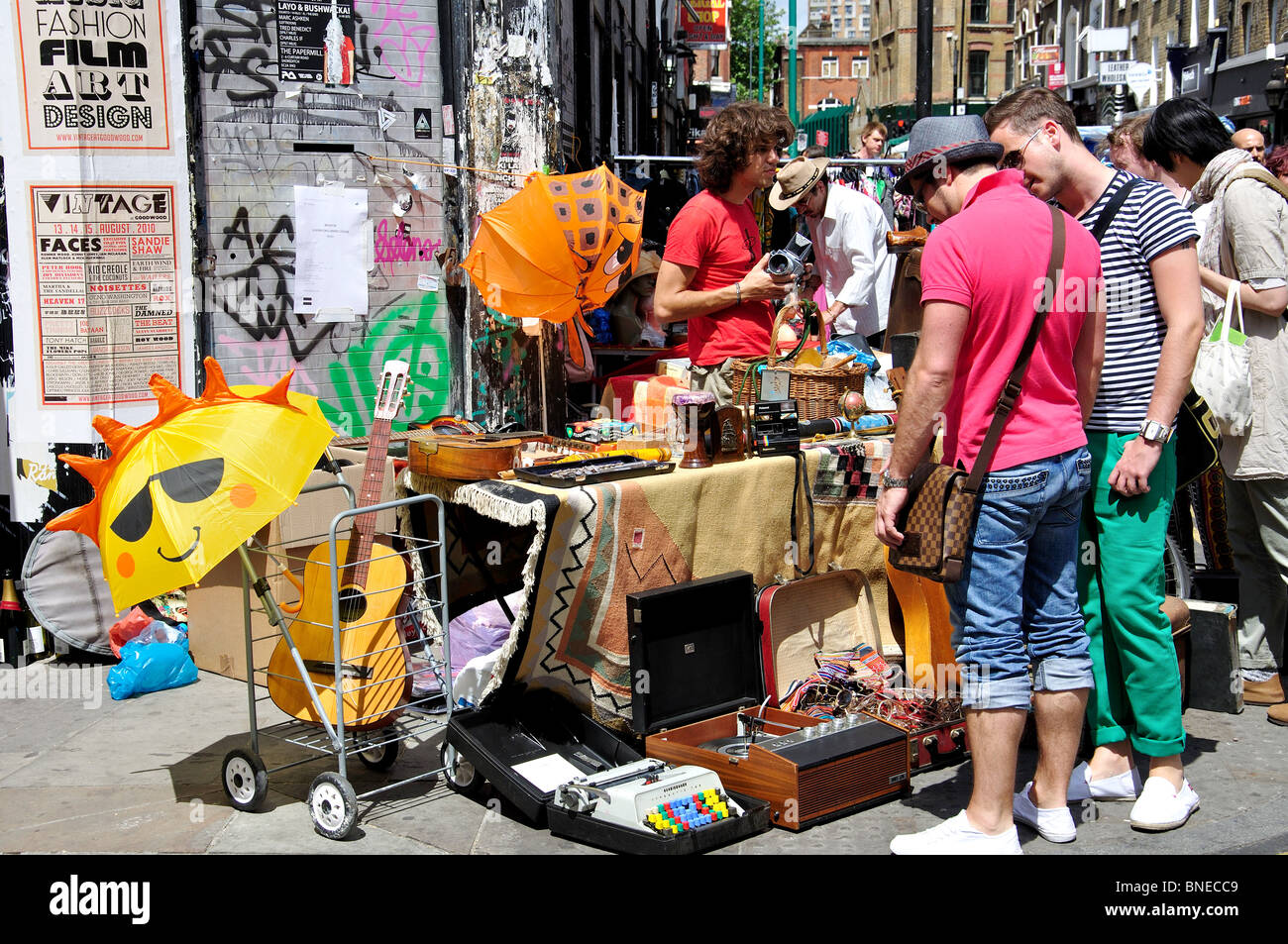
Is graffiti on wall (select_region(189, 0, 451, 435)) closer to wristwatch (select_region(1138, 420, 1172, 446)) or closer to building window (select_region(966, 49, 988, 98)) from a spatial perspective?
wristwatch (select_region(1138, 420, 1172, 446))

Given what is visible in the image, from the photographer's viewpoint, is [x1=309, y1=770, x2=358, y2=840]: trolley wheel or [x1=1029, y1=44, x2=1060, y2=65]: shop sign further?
[x1=1029, y1=44, x2=1060, y2=65]: shop sign

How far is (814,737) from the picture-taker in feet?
13.2

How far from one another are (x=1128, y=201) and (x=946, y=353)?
982mm

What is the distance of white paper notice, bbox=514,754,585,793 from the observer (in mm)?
3883

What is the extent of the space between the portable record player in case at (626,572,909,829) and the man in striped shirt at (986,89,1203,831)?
1.73 ft

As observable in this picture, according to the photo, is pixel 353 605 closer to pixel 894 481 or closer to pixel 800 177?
pixel 894 481

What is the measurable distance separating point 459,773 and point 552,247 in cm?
230

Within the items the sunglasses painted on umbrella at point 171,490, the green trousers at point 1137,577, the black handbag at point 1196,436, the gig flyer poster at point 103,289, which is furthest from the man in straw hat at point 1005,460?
the gig flyer poster at point 103,289

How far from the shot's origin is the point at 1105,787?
3.91 m

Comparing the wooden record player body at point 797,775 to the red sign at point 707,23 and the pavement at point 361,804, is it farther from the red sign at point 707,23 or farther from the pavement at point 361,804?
the red sign at point 707,23

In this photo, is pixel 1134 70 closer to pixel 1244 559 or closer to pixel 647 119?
pixel 647 119

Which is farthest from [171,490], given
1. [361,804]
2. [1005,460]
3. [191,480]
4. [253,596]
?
[1005,460]

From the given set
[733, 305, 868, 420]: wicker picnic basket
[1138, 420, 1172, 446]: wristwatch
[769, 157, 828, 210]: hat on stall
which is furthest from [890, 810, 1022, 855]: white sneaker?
[769, 157, 828, 210]: hat on stall

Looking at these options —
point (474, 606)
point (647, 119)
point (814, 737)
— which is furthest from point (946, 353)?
point (647, 119)
